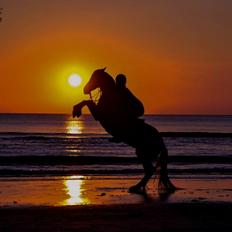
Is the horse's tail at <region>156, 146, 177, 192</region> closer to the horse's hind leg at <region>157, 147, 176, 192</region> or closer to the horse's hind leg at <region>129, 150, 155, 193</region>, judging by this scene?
the horse's hind leg at <region>157, 147, 176, 192</region>

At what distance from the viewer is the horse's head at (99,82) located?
14594 mm

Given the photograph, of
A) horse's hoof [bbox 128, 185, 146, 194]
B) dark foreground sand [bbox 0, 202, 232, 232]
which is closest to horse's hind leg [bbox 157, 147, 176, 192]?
horse's hoof [bbox 128, 185, 146, 194]

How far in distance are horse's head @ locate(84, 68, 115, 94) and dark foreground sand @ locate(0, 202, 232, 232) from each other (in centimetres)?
303

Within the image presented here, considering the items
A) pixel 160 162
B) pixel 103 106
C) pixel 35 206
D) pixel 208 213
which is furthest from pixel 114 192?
pixel 208 213

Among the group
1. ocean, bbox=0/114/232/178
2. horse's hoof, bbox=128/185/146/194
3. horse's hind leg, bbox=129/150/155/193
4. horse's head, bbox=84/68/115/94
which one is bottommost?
ocean, bbox=0/114/232/178

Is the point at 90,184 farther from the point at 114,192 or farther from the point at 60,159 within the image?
the point at 60,159

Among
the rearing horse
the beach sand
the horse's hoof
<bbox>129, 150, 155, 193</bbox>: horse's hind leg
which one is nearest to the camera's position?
the beach sand

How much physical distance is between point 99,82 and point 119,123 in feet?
3.06

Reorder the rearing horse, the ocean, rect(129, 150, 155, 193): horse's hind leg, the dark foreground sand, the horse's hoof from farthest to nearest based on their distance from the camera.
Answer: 1. the ocean
2. rect(129, 150, 155, 193): horse's hind leg
3. the horse's hoof
4. the rearing horse
5. the dark foreground sand

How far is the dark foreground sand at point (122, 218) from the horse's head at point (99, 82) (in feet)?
9.95

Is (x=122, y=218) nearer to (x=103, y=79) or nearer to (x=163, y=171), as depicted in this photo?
(x=103, y=79)

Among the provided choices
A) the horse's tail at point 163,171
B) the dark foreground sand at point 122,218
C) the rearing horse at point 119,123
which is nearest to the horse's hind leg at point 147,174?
the rearing horse at point 119,123

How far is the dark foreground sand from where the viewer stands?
A: 32.0 feet

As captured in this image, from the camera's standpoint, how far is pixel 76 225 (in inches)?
391
